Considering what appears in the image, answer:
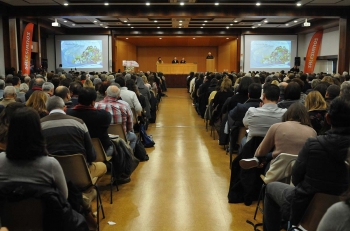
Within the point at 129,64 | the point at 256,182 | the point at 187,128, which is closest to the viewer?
the point at 256,182

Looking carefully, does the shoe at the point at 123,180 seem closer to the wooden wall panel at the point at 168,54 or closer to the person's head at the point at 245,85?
the person's head at the point at 245,85

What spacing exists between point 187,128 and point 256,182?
5105mm

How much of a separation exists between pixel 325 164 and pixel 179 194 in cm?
252

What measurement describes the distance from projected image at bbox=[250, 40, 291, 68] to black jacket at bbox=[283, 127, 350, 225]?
20357mm

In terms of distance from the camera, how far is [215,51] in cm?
2880

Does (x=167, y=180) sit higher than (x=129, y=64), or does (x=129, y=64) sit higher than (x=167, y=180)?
(x=129, y=64)

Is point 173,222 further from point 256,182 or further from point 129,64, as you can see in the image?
point 129,64

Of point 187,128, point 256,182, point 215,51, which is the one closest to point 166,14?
point 187,128

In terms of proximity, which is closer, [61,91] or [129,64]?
[61,91]

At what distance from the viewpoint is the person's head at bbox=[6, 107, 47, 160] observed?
6.80 ft

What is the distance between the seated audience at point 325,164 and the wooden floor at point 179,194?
1.36 metres

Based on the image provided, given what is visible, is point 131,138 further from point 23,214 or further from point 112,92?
point 23,214

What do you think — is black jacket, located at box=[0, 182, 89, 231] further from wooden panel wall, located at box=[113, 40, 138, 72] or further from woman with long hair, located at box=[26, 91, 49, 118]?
wooden panel wall, located at box=[113, 40, 138, 72]

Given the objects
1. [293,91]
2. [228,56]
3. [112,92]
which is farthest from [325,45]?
[112,92]
